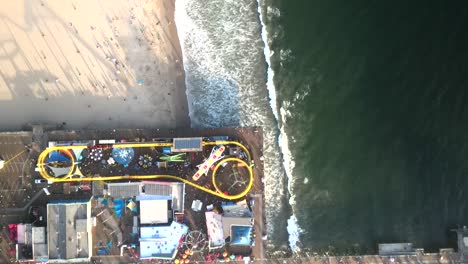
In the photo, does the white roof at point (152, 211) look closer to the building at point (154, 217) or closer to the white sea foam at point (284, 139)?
the building at point (154, 217)

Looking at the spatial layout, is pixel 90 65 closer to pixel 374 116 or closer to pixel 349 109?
pixel 349 109

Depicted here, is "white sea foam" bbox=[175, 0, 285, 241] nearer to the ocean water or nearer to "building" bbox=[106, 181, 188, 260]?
the ocean water

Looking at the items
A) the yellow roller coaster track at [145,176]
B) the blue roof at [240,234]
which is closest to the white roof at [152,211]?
the yellow roller coaster track at [145,176]

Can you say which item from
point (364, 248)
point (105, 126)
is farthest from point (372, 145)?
point (105, 126)

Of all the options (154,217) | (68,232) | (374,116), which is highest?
(374,116)

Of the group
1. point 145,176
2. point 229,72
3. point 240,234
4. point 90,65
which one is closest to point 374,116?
point 229,72

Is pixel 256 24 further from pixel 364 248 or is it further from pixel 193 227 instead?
pixel 364 248

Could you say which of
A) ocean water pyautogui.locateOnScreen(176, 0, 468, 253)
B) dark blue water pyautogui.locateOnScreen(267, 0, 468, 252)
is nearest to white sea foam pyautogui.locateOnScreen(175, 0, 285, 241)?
ocean water pyautogui.locateOnScreen(176, 0, 468, 253)

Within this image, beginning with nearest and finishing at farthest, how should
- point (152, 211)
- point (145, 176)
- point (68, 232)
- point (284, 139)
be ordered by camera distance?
point (68, 232) < point (152, 211) < point (145, 176) < point (284, 139)
